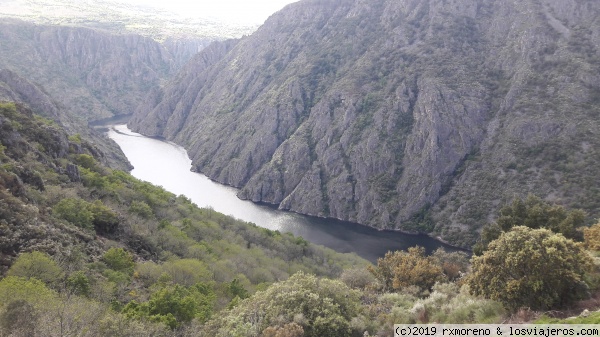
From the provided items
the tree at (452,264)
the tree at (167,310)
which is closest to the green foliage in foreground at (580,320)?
the tree at (167,310)

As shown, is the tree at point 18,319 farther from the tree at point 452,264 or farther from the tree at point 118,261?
the tree at point 452,264

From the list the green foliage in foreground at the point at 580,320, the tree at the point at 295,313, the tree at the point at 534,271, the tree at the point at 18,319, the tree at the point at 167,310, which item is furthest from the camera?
the tree at the point at 167,310

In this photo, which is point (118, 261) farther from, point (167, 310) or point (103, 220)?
point (167, 310)

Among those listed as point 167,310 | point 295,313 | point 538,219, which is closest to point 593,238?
point 538,219

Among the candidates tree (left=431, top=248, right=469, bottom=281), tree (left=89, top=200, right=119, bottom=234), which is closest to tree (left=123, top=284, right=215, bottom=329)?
tree (left=89, top=200, right=119, bottom=234)

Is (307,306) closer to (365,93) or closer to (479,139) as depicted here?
(479,139)

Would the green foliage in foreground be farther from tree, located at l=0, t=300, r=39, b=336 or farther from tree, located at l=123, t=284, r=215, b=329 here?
tree, located at l=0, t=300, r=39, b=336
